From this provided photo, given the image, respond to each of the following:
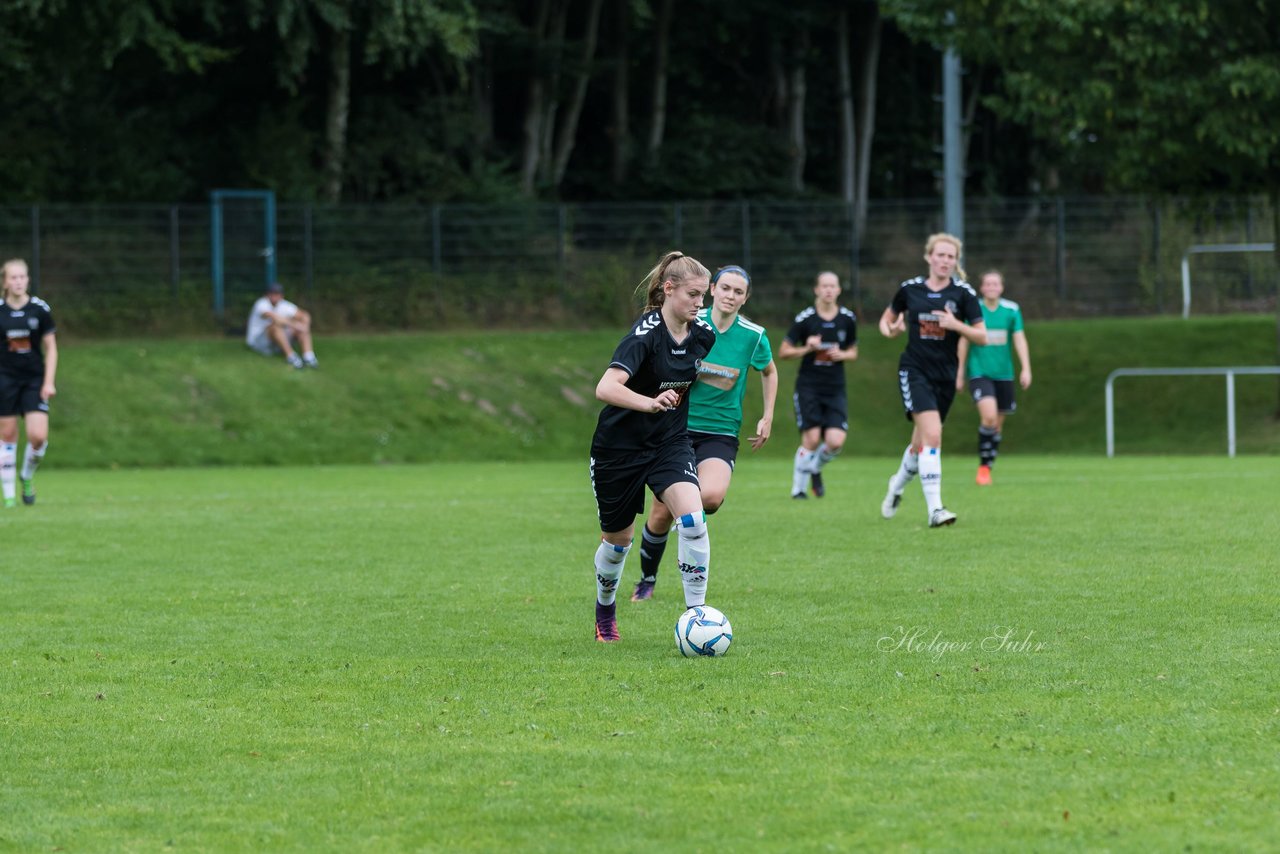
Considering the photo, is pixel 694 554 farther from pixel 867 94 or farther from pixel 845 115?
pixel 867 94

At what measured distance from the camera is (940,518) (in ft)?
44.7

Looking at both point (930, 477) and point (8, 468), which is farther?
point (8, 468)

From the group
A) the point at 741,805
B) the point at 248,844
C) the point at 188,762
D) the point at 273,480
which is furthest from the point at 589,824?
the point at 273,480

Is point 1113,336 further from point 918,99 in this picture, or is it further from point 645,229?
point 918,99

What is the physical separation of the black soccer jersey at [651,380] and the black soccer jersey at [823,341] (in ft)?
28.6

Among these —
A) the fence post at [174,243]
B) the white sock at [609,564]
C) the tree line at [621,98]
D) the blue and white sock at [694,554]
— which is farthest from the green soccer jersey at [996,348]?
the fence post at [174,243]

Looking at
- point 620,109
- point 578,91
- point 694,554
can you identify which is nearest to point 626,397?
point 694,554

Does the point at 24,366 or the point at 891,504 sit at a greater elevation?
the point at 24,366

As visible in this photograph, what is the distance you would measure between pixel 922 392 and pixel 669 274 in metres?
6.31

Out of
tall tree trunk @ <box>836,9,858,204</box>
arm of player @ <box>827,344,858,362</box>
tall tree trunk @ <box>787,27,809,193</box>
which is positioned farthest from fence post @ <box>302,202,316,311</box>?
arm of player @ <box>827,344,858,362</box>

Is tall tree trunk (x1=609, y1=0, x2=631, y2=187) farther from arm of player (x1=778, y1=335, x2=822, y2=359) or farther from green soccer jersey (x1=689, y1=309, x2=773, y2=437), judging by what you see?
green soccer jersey (x1=689, y1=309, x2=773, y2=437)

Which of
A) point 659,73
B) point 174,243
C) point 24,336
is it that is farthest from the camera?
point 659,73

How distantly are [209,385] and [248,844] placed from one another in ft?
81.1

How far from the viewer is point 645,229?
1417 inches
